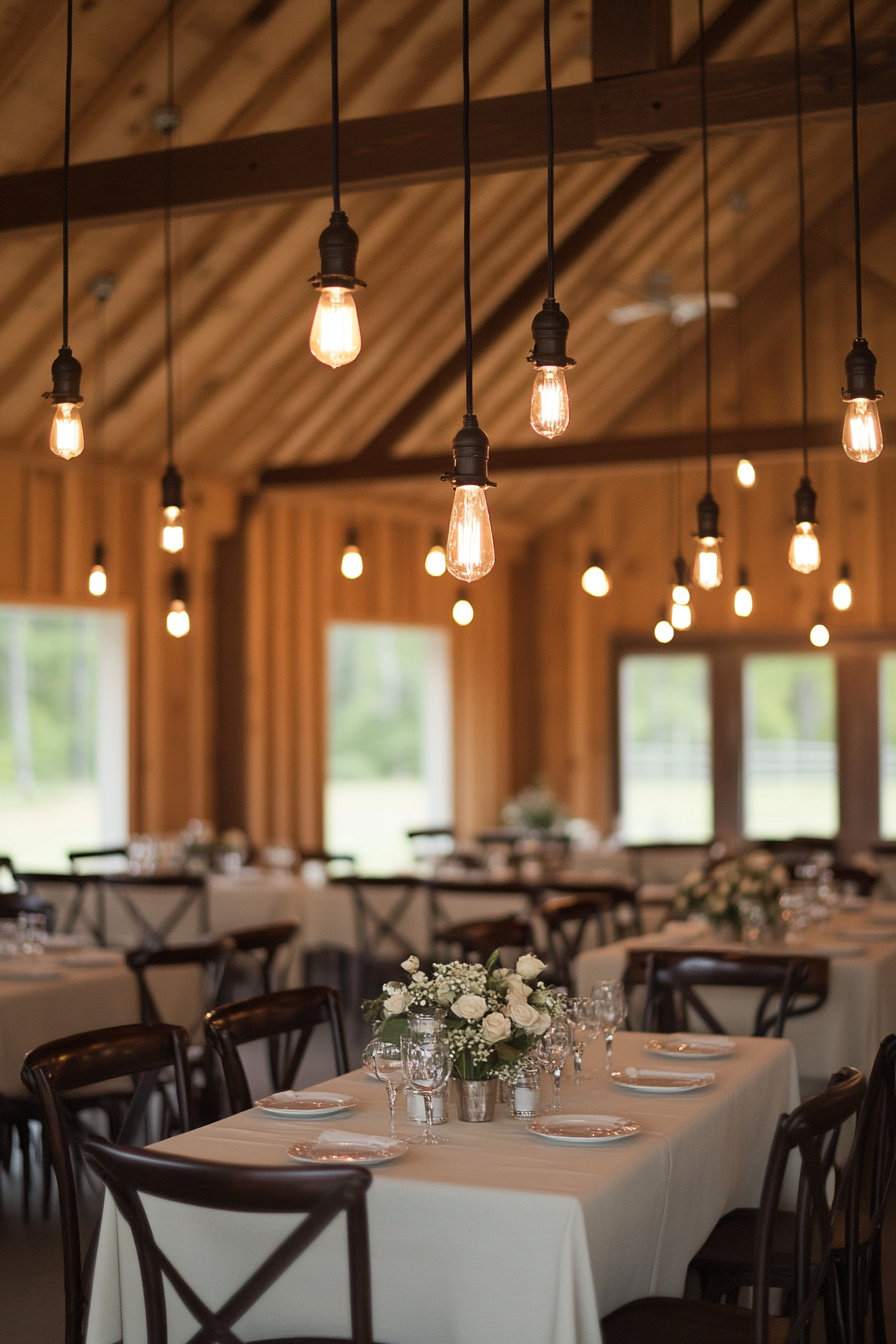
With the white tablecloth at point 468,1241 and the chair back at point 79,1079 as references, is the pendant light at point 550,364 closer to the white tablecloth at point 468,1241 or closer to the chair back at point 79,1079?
the white tablecloth at point 468,1241

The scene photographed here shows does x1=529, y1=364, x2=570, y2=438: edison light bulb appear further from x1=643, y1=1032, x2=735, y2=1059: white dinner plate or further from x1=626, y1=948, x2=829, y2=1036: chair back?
x1=626, y1=948, x2=829, y2=1036: chair back

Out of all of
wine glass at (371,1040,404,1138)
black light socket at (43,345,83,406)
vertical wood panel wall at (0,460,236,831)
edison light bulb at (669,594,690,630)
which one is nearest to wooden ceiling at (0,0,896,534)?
vertical wood panel wall at (0,460,236,831)

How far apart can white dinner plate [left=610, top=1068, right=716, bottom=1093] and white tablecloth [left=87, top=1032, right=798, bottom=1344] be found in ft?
0.90

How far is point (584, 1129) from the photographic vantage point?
324cm

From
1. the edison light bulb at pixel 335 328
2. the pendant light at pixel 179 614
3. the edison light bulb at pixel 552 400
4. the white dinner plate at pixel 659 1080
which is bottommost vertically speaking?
the white dinner plate at pixel 659 1080

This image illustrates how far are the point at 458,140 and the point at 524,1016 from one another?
3424 millimetres

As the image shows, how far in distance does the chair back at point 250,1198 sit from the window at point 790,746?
35.9ft

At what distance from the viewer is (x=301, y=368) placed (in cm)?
1029

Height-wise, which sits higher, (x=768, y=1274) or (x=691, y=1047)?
(x=691, y=1047)

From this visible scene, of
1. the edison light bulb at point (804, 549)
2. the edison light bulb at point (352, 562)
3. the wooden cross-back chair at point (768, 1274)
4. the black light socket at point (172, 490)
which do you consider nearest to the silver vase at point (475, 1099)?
the wooden cross-back chair at point (768, 1274)

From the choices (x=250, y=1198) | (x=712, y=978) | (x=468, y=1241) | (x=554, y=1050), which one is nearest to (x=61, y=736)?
(x=712, y=978)

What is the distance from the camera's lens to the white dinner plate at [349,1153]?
2.98 meters

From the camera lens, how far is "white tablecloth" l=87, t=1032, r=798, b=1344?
2.72 m

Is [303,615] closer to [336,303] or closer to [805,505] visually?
[805,505]
